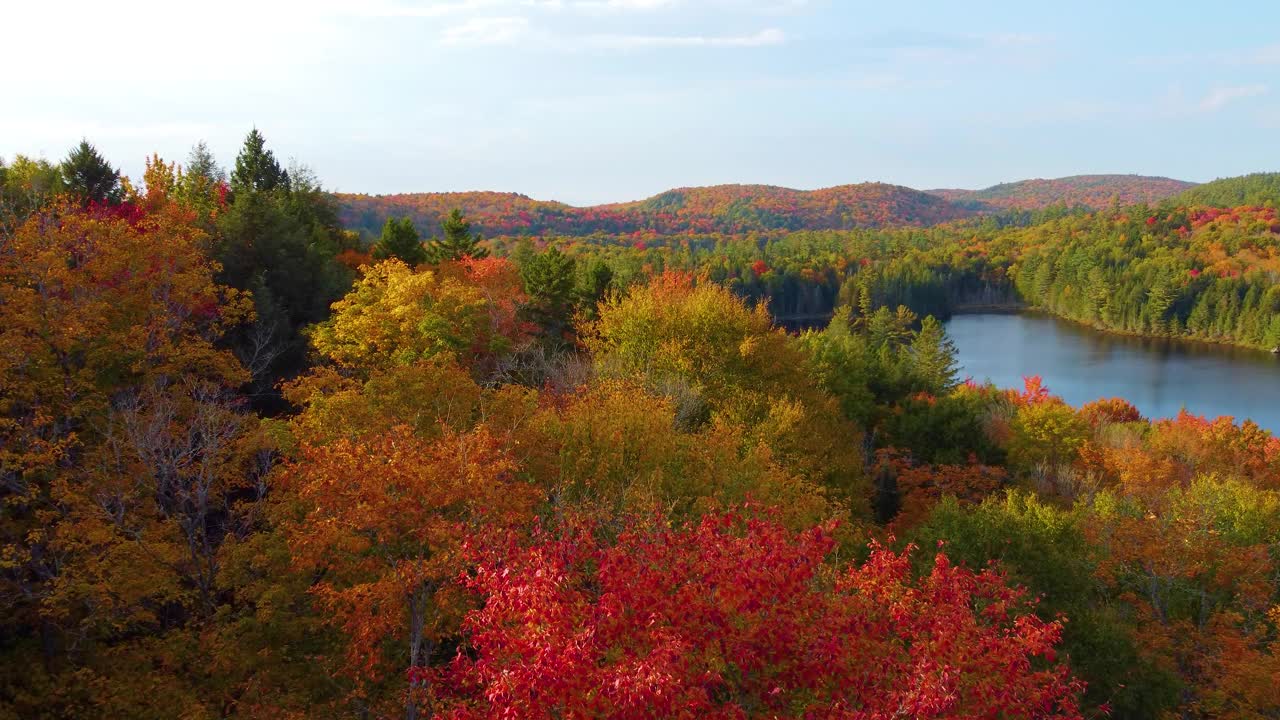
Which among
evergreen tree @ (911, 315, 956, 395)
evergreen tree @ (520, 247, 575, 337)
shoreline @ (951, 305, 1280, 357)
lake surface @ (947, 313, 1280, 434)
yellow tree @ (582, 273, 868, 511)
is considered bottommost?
lake surface @ (947, 313, 1280, 434)

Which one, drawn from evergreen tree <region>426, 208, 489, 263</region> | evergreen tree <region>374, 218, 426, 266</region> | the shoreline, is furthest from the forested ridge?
the shoreline

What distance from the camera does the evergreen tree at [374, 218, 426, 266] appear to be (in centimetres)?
3856

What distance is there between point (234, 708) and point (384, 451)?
504 cm

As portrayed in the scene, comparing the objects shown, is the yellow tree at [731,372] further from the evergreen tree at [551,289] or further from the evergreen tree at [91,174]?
the evergreen tree at [91,174]

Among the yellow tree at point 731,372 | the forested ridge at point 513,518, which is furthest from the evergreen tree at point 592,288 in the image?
the yellow tree at point 731,372

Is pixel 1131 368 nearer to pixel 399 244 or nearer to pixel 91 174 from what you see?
pixel 399 244

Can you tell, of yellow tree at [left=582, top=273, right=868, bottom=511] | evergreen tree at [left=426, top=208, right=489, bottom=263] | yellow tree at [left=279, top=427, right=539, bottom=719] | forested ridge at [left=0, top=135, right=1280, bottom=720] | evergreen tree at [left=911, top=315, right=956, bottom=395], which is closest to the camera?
forested ridge at [left=0, top=135, right=1280, bottom=720]

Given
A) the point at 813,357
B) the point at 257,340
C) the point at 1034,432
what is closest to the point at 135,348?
the point at 257,340

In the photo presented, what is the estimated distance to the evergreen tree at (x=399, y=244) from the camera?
127 ft

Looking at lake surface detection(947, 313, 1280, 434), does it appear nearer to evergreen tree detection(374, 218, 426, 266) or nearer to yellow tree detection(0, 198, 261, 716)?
evergreen tree detection(374, 218, 426, 266)

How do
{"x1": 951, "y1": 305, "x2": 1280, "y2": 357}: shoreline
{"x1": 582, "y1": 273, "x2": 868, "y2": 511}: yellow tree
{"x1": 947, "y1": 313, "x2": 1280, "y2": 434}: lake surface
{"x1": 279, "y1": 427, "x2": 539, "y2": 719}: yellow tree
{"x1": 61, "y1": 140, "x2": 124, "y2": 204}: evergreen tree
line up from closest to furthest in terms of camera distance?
1. {"x1": 279, "y1": 427, "x2": 539, "y2": 719}: yellow tree
2. {"x1": 582, "y1": 273, "x2": 868, "y2": 511}: yellow tree
3. {"x1": 61, "y1": 140, "x2": 124, "y2": 204}: evergreen tree
4. {"x1": 947, "y1": 313, "x2": 1280, "y2": 434}: lake surface
5. {"x1": 951, "y1": 305, "x2": 1280, "y2": 357}: shoreline

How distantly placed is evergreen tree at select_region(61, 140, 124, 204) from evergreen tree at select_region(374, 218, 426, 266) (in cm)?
1085

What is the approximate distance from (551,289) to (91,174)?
2020 cm

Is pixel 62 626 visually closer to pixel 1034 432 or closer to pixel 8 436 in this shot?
pixel 8 436
